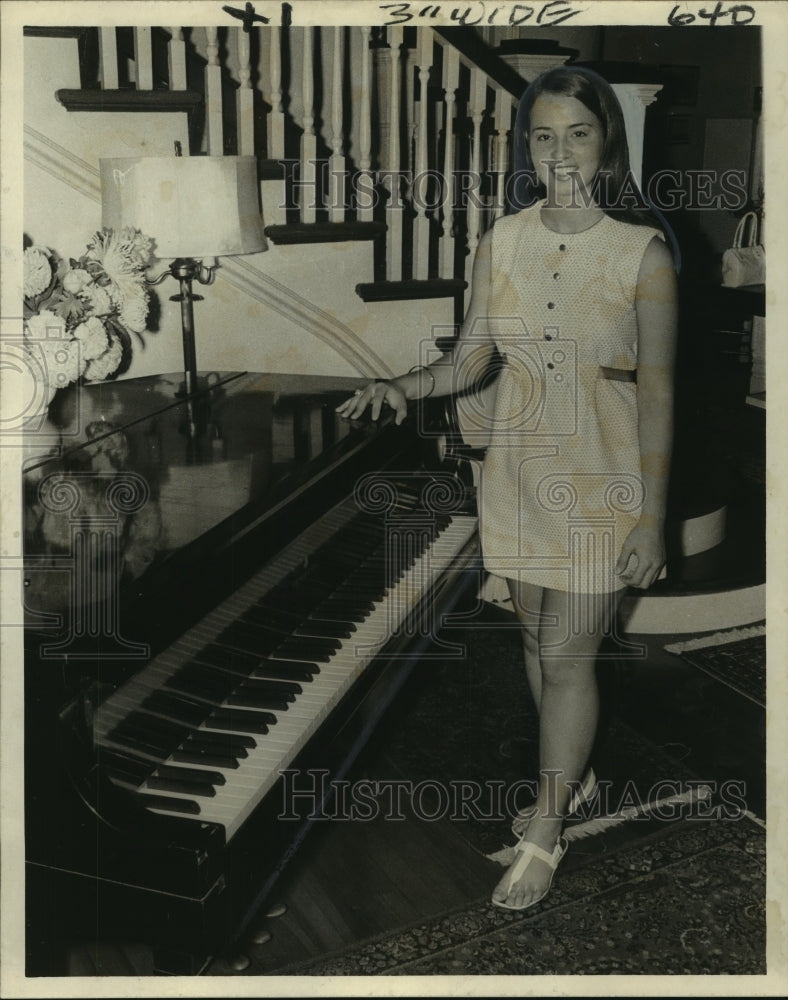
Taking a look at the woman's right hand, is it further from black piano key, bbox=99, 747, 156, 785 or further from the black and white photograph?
black piano key, bbox=99, 747, 156, 785

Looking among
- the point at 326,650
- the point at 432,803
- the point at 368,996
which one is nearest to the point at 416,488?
the point at 326,650

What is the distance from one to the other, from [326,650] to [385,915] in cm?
71

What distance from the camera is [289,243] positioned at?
234 centimetres

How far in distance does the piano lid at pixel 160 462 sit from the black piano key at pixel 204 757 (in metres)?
0.28

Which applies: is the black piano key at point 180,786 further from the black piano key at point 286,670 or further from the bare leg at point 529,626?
the bare leg at point 529,626

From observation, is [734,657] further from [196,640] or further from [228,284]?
[196,640]

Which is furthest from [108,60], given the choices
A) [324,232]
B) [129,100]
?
[324,232]

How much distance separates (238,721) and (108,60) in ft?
4.66

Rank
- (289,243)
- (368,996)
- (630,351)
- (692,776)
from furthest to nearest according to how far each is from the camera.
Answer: (692,776), (289,243), (630,351), (368,996)

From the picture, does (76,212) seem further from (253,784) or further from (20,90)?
(253,784)

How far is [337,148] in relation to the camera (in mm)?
2576

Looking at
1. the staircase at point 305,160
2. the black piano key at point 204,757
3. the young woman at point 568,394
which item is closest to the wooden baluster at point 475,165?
the staircase at point 305,160

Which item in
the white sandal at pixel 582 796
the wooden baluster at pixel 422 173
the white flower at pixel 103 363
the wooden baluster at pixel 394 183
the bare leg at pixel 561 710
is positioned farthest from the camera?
the wooden baluster at pixel 422 173

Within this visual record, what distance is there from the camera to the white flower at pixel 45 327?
5.00 feet
